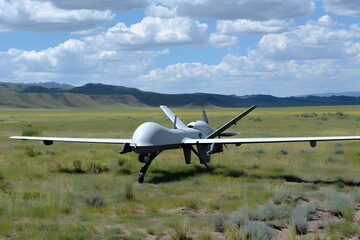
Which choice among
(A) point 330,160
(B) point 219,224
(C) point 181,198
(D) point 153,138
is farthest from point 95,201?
(A) point 330,160

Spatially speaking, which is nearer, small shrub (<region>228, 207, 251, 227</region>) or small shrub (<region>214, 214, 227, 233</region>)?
small shrub (<region>214, 214, 227, 233</region>)

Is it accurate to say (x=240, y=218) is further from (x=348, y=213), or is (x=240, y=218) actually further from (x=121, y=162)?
(x=121, y=162)

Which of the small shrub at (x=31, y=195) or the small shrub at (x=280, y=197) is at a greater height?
the small shrub at (x=280, y=197)

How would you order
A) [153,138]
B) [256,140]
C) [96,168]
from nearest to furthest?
[153,138] → [256,140] → [96,168]

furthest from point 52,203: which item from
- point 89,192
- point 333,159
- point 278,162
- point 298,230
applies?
point 333,159

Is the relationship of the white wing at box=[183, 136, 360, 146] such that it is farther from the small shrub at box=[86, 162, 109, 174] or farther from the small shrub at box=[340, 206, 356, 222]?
the small shrub at box=[340, 206, 356, 222]

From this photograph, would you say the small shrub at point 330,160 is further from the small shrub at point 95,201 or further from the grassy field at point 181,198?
the small shrub at point 95,201

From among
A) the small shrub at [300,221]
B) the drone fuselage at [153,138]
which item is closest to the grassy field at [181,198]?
the small shrub at [300,221]

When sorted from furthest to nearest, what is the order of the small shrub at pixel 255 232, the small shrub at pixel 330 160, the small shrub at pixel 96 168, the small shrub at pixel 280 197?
A: the small shrub at pixel 330 160
the small shrub at pixel 96 168
the small shrub at pixel 280 197
the small shrub at pixel 255 232

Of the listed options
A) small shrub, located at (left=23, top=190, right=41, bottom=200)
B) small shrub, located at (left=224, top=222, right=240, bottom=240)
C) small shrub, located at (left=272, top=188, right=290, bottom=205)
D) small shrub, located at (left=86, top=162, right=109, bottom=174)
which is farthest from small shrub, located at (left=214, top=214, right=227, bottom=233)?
small shrub, located at (left=86, top=162, right=109, bottom=174)

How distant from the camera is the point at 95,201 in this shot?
1409 cm

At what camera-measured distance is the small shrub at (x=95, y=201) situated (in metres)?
13.9

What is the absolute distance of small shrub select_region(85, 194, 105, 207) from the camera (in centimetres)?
1392

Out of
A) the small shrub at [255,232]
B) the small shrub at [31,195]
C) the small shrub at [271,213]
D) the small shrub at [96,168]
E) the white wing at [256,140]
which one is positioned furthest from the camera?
the small shrub at [96,168]
